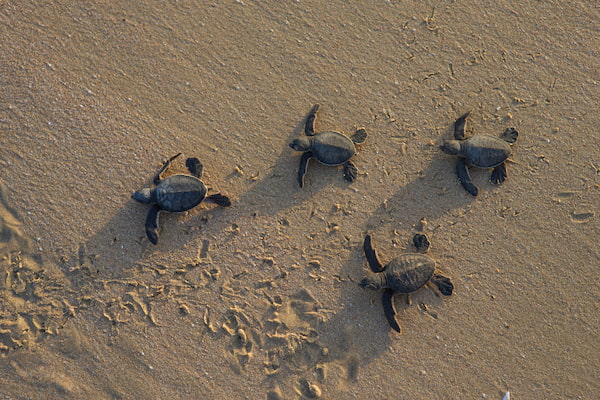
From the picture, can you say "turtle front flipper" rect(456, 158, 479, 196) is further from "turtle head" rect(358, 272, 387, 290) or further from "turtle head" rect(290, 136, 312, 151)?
"turtle head" rect(290, 136, 312, 151)

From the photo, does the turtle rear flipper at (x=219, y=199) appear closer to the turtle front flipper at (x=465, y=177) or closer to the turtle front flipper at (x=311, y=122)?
the turtle front flipper at (x=311, y=122)

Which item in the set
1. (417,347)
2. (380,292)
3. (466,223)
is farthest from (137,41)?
(417,347)

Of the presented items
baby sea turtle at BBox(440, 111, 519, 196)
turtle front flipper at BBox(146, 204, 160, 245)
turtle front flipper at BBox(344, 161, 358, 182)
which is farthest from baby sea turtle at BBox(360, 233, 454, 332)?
turtle front flipper at BBox(146, 204, 160, 245)

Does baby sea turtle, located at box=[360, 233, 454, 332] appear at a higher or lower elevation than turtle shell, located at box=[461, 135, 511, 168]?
lower

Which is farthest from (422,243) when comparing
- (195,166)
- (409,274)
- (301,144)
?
(195,166)

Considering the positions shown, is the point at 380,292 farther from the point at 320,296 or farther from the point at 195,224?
the point at 195,224

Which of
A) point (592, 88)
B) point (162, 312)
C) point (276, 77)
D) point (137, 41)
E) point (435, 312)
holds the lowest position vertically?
point (435, 312)
